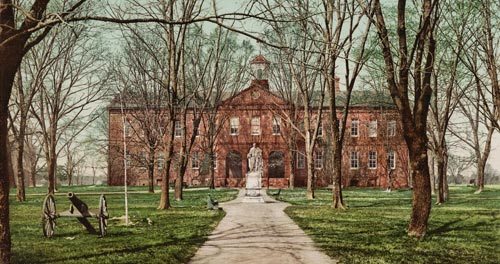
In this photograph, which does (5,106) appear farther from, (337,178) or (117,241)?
(337,178)

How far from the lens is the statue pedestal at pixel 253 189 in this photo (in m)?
26.5

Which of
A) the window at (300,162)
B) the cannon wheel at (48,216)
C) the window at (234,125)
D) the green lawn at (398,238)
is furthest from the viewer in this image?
the window at (234,125)

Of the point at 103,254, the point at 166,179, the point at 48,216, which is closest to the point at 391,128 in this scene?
the point at 166,179

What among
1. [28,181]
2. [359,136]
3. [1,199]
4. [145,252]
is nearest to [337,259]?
[145,252]

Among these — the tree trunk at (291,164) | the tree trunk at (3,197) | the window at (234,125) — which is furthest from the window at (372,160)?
the tree trunk at (3,197)

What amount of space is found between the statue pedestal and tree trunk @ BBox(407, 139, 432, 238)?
14.3 meters

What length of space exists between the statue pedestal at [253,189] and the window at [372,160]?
28497mm

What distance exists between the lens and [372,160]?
5381cm

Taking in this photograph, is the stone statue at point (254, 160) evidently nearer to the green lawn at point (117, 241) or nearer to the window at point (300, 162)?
the green lawn at point (117, 241)

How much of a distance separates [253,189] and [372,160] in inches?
1153

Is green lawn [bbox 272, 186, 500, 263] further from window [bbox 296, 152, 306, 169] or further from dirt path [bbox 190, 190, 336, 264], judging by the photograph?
window [bbox 296, 152, 306, 169]

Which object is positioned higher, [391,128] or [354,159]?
[391,128]

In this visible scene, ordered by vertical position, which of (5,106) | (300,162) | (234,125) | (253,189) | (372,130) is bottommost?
(253,189)

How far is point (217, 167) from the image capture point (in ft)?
170
